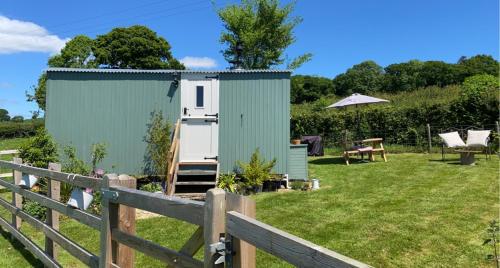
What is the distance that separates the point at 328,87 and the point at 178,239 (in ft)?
141

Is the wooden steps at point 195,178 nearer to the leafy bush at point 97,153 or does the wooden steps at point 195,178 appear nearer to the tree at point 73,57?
the leafy bush at point 97,153

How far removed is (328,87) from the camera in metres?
46.6

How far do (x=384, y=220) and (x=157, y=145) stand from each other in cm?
554

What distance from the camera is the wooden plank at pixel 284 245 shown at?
124 cm

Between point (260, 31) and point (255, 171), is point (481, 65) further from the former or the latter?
point (255, 171)

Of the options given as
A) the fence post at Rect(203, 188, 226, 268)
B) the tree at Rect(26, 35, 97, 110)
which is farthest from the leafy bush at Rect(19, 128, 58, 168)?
the tree at Rect(26, 35, 97, 110)

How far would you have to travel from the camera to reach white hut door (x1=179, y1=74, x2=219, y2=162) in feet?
31.5

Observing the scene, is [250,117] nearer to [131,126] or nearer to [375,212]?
[131,126]

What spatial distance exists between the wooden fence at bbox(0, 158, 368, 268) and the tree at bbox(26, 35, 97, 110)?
1142 inches

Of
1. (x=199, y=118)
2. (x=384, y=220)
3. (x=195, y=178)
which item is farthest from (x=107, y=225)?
(x=199, y=118)

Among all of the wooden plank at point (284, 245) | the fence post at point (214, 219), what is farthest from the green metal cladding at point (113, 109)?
the wooden plank at point (284, 245)

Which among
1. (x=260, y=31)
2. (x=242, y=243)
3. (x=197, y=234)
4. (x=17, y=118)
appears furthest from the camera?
(x=17, y=118)

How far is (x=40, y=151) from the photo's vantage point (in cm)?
877

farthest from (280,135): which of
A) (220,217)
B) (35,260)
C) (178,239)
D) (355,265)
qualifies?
(355,265)
